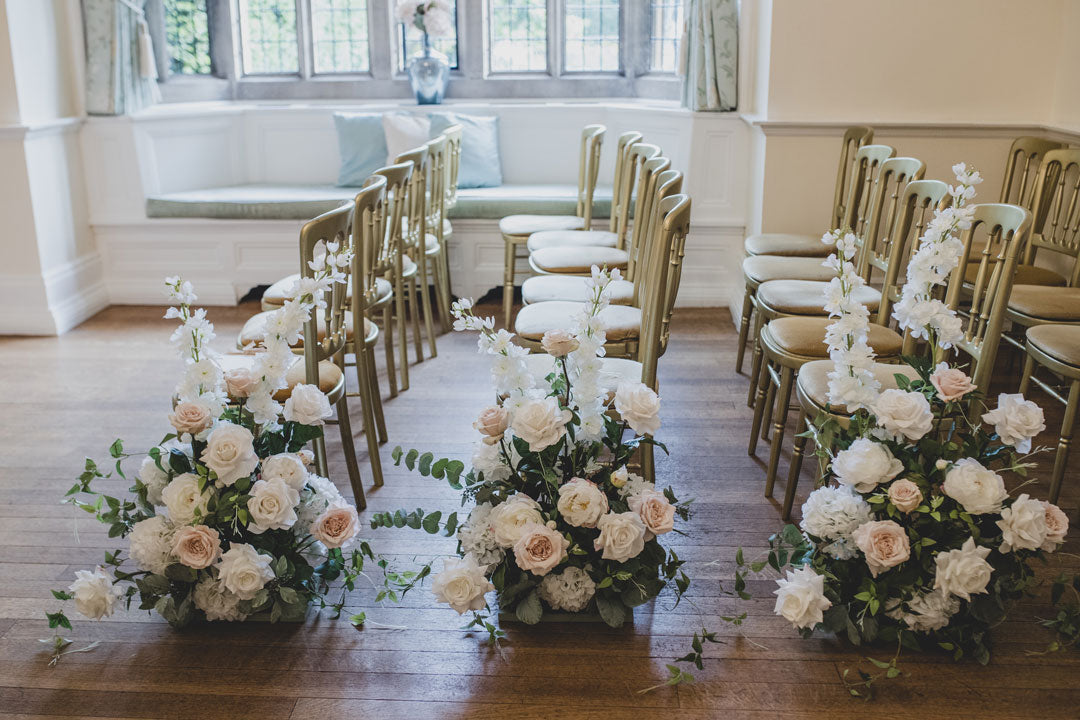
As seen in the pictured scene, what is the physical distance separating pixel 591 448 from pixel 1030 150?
2922 millimetres

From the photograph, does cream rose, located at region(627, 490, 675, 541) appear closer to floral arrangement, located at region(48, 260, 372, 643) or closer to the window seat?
floral arrangement, located at region(48, 260, 372, 643)

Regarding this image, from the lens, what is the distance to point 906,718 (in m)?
2.09

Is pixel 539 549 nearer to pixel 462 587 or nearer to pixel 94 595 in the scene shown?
pixel 462 587

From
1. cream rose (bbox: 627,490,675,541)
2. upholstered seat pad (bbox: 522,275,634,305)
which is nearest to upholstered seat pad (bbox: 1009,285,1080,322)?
upholstered seat pad (bbox: 522,275,634,305)

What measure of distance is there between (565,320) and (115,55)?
336 centimetres

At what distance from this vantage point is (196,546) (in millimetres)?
2279

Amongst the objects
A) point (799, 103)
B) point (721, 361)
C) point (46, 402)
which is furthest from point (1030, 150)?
point (46, 402)

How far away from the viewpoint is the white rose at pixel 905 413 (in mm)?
2215

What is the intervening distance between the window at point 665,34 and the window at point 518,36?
0.68 metres

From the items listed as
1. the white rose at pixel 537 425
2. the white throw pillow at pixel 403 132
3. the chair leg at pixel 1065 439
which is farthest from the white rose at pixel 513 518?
the white throw pillow at pixel 403 132

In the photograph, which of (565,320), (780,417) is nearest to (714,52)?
(565,320)

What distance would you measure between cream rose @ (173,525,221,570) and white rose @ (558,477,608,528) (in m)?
0.80

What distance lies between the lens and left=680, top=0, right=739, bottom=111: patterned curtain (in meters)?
5.04

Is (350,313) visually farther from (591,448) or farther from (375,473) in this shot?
(591,448)
